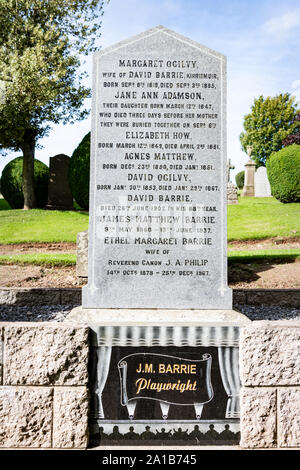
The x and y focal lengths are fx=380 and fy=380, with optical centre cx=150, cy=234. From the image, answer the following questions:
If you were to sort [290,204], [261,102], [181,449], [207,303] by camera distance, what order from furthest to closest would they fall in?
[261,102] < [290,204] < [207,303] < [181,449]

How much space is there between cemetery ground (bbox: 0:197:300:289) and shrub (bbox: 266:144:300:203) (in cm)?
94

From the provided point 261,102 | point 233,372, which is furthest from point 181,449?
point 261,102

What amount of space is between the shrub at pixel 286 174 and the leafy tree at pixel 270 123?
26859 mm

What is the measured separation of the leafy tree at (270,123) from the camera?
45906mm

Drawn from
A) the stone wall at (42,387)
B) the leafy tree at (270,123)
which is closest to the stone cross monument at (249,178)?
the leafy tree at (270,123)

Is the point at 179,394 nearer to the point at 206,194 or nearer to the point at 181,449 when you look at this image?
the point at 181,449

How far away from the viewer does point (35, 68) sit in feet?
56.2

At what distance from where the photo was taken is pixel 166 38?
3611 millimetres

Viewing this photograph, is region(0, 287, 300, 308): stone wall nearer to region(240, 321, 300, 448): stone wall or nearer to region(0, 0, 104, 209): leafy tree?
region(240, 321, 300, 448): stone wall

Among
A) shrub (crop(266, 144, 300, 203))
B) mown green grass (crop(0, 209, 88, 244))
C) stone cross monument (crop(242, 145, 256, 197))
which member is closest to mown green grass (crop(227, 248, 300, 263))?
mown green grass (crop(0, 209, 88, 244))

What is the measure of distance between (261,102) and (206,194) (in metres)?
47.8

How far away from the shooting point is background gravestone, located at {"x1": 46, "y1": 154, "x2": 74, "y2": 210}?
20.9m

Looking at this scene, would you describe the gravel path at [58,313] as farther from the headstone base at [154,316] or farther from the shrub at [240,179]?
the shrub at [240,179]

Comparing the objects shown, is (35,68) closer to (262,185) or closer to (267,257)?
(267,257)
